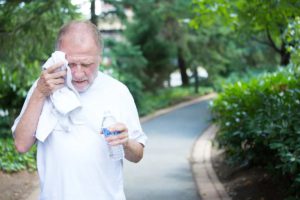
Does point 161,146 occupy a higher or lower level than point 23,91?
lower

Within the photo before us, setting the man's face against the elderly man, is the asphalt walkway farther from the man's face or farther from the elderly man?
the man's face

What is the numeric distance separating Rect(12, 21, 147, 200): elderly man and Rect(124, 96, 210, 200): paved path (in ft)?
13.5

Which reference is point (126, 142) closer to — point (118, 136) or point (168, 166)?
point (118, 136)

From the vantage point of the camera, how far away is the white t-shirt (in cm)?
228

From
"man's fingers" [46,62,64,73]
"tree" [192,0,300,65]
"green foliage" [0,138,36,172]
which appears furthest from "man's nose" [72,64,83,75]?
"green foliage" [0,138,36,172]

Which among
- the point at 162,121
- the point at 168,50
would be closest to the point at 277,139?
the point at 162,121

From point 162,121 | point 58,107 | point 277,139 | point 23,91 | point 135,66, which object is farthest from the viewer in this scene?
point 135,66

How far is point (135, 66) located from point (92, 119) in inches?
706

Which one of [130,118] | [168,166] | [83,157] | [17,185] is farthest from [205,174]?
[83,157]

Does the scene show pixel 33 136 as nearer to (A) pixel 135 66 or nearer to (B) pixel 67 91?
(B) pixel 67 91

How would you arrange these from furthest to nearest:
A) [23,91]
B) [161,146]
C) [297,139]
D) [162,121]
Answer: [162,121]
[161,146]
[23,91]
[297,139]

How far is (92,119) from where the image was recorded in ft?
7.55

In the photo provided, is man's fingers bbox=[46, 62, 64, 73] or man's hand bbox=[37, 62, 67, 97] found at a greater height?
man's fingers bbox=[46, 62, 64, 73]

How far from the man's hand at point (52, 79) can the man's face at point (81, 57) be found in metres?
0.09
